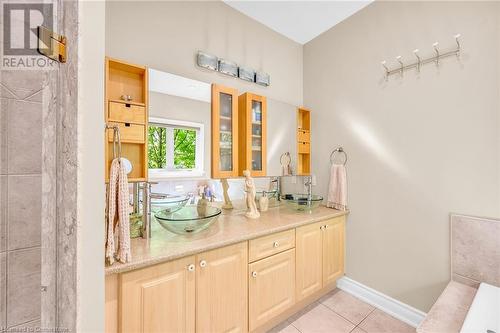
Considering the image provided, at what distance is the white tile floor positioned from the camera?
1576mm

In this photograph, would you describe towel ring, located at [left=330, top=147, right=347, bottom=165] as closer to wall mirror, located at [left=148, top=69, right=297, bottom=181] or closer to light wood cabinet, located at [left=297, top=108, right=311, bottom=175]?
light wood cabinet, located at [left=297, top=108, right=311, bottom=175]

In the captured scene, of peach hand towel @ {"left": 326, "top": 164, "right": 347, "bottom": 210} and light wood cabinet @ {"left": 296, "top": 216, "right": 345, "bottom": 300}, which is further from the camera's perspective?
peach hand towel @ {"left": 326, "top": 164, "right": 347, "bottom": 210}

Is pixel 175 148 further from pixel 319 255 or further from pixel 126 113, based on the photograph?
pixel 319 255

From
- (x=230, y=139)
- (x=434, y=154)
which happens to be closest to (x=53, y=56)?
(x=230, y=139)

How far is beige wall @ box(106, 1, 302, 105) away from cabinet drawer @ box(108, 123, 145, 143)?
0.52 metres

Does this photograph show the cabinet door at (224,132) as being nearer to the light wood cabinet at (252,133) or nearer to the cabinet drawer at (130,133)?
the light wood cabinet at (252,133)

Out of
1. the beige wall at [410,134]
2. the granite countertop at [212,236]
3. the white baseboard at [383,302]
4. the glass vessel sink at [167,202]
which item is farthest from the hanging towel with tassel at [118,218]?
the white baseboard at [383,302]

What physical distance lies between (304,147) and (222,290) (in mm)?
1662

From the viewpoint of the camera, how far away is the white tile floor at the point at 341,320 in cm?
158

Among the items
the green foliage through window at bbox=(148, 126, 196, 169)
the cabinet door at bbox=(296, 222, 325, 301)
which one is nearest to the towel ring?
the cabinet door at bbox=(296, 222, 325, 301)

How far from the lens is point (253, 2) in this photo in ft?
6.09

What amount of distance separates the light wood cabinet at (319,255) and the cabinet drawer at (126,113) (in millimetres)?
1399

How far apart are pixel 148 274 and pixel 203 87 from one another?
4.46 feet

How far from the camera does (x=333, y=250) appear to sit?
1933 mm
